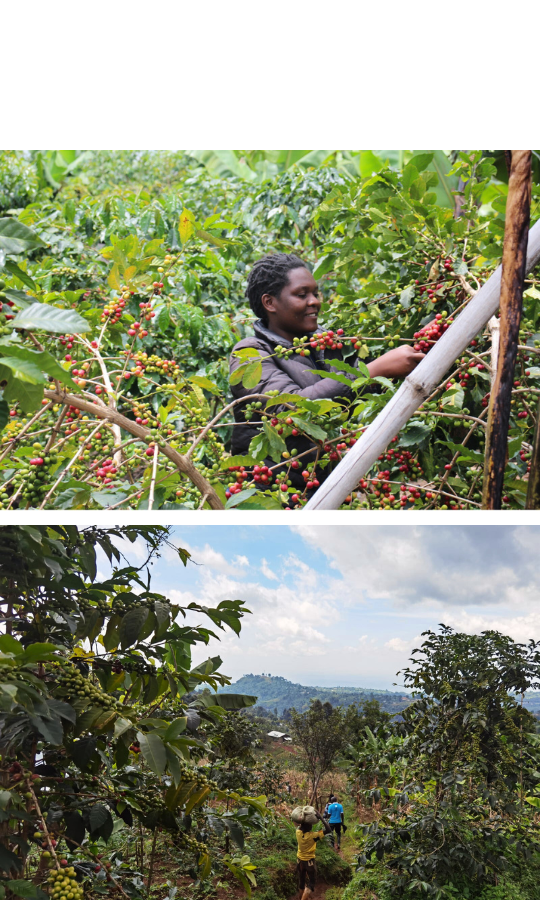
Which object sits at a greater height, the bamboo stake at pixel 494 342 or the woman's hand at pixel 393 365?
the bamboo stake at pixel 494 342

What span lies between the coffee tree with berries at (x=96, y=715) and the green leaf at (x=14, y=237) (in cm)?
47

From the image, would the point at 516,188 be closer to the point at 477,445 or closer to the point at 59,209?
the point at 477,445

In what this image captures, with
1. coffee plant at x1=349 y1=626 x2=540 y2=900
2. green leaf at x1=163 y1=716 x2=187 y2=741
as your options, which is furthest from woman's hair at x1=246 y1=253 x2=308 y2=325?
coffee plant at x1=349 y1=626 x2=540 y2=900

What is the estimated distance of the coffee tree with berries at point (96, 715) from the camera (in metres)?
1.04

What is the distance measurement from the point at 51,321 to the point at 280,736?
1117 mm

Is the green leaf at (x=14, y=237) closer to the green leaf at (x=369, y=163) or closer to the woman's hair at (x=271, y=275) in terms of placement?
the woman's hair at (x=271, y=275)

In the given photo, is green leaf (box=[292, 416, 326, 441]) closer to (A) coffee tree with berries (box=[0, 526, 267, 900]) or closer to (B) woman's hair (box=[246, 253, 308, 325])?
(B) woman's hair (box=[246, 253, 308, 325])

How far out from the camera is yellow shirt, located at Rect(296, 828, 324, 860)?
1.40 metres

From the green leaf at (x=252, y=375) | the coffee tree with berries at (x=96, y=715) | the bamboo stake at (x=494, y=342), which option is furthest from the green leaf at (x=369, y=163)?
the coffee tree with berries at (x=96, y=715)

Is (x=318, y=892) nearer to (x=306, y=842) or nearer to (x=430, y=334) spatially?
(x=306, y=842)

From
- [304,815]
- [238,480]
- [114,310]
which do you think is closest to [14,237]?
[114,310]

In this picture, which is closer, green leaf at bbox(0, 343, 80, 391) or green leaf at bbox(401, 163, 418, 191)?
green leaf at bbox(0, 343, 80, 391)

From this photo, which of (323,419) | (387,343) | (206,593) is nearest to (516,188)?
(387,343)
